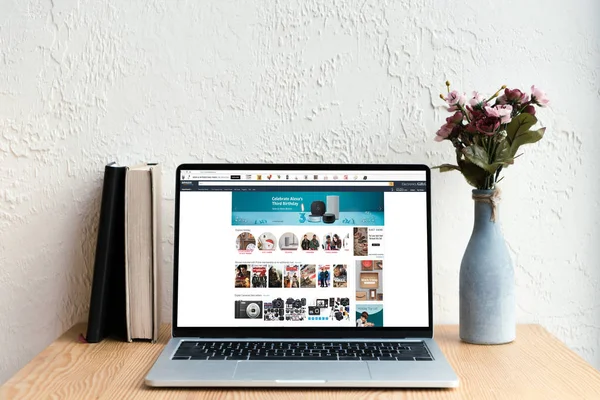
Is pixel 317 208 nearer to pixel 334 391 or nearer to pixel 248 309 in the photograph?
pixel 248 309

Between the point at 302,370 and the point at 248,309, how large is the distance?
0.19 metres

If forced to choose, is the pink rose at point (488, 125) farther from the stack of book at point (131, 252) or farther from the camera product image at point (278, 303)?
the stack of book at point (131, 252)

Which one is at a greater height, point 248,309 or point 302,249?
point 302,249

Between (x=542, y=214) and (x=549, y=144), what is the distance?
0.45 feet

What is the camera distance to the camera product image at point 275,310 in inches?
42.5

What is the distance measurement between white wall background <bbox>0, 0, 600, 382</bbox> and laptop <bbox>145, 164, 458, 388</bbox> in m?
0.13

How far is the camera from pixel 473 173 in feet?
3.59

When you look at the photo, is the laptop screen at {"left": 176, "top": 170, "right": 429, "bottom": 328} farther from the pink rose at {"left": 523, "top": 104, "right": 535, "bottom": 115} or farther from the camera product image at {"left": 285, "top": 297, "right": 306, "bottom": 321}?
the pink rose at {"left": 523, "top": 104, "right": 535, "bottom": 115}

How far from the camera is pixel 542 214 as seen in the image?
123 cm

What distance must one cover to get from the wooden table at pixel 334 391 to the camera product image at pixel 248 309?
0.15m

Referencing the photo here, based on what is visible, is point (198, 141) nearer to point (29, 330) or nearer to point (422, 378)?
point (29, 330)

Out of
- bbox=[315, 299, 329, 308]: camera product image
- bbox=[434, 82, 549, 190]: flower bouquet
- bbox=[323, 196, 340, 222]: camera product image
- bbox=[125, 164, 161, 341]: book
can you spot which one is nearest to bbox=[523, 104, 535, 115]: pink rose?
bbox=[434, 82, 549, 190]: flower bouquet

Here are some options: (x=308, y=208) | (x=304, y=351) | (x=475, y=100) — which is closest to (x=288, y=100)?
(x=308, y=208)

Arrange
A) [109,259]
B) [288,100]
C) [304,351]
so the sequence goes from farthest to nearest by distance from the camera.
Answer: [288,100], [109,259], [304,351]
